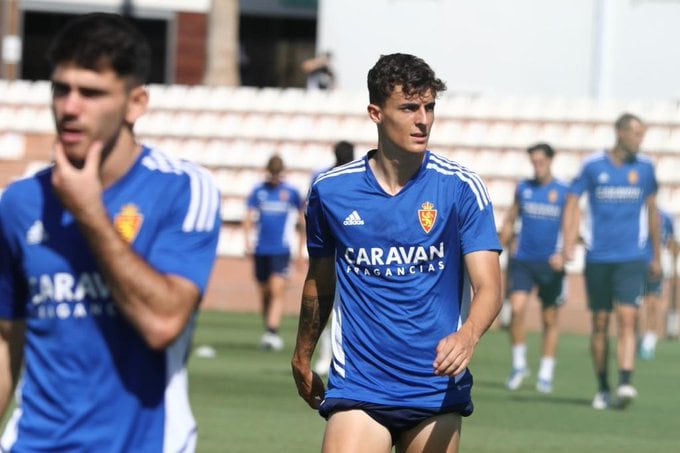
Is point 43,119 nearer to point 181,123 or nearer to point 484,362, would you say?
point 181,123

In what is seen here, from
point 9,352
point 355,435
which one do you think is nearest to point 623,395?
point 355,435

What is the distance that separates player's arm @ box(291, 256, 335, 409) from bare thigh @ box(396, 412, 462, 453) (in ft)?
1.53

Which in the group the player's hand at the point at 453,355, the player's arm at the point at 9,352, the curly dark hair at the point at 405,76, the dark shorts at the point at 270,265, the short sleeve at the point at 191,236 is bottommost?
Answer: the dark shorts at the point at 270,265

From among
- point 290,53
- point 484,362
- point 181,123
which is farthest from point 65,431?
point 290,53

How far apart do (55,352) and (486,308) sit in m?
2.57

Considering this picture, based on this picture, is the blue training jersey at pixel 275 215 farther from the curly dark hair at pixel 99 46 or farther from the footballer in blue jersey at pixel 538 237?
the curly dark hair at pixel 99 46

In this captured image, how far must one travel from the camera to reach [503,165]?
31.2 metres

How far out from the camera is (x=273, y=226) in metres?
23.1

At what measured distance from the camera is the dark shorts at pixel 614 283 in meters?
15.7

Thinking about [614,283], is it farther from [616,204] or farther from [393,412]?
[393,412]

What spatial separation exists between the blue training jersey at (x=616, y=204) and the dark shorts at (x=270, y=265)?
25.1ft

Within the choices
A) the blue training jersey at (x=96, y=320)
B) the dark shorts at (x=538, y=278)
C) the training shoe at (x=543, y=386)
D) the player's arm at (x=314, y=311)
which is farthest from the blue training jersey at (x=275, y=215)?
the blue training jersey at (x=96, y=320)

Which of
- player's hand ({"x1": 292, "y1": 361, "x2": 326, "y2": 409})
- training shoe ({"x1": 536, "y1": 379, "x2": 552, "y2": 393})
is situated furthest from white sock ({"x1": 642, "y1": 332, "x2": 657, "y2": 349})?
player's hand ({"x1": 292, "y1": 361, "x2": 326, "y2": 409})

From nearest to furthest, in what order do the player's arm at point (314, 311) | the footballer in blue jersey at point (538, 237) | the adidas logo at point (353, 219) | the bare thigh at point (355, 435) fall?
the bare thigh at point (355, 435) < the adidas logo at point (353, 219) < the player's arm at point (314, 311) < the footballer in blue jersey at point (538, 237)
